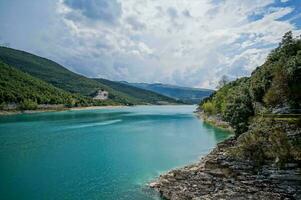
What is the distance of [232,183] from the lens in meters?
37.7

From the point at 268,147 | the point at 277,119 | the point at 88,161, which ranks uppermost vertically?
the point at 277,119

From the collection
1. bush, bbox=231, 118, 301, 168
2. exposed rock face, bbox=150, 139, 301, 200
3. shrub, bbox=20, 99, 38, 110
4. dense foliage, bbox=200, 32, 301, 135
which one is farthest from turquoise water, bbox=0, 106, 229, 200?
shrub, bbox=20, 99, 38, 110

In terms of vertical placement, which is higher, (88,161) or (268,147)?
(268,147)

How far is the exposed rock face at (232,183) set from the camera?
34.4 m

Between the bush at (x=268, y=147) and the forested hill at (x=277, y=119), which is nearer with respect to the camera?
the bush at (x=268, y=147)

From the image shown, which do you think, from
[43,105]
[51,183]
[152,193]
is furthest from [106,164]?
[43,105]

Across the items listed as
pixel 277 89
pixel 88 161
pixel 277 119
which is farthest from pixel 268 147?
pixel 88 161

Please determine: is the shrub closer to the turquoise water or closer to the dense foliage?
the turquoise water

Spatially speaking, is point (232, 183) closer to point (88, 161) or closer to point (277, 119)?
point (277, 119)

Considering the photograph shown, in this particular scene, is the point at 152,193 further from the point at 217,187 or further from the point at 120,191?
the point at 217,187

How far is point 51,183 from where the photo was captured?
45.3 meters

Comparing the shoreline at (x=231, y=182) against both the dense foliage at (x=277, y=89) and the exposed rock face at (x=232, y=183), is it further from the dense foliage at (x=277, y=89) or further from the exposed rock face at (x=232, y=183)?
the dense foliage at (x=277, y=89)

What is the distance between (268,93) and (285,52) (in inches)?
441

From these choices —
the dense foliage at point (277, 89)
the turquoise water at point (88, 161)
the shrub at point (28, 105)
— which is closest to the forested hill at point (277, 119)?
the dense foliage at point (277, 89)
